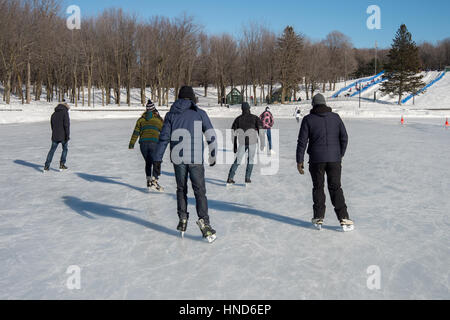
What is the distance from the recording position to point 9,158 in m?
12.1

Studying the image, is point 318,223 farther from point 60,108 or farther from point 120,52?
point 120,52

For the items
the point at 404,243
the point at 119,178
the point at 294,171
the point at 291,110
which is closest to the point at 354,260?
the point at 404,243

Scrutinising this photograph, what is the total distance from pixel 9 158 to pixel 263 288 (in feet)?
36.4

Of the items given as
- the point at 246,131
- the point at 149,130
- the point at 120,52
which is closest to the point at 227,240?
the point at 246,131

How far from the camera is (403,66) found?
57781mm

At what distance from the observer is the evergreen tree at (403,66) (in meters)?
57.6

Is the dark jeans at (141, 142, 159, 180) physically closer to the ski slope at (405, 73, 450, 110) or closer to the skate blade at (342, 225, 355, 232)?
the skate blade at (342, 225, 355, 232)

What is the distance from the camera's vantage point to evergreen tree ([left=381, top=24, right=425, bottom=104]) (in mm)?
57562

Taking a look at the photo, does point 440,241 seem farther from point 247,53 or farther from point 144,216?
point 247,53

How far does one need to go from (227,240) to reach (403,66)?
60.9 meters

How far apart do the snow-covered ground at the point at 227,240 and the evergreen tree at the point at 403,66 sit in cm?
5436

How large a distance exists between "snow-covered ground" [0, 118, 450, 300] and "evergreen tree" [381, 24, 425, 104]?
5436 cm

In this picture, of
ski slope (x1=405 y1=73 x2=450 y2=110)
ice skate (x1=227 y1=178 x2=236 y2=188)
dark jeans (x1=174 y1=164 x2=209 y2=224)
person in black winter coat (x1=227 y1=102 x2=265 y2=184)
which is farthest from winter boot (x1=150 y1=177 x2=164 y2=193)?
ski slope (x1=405 y1=73 x2=450 y2=110)
